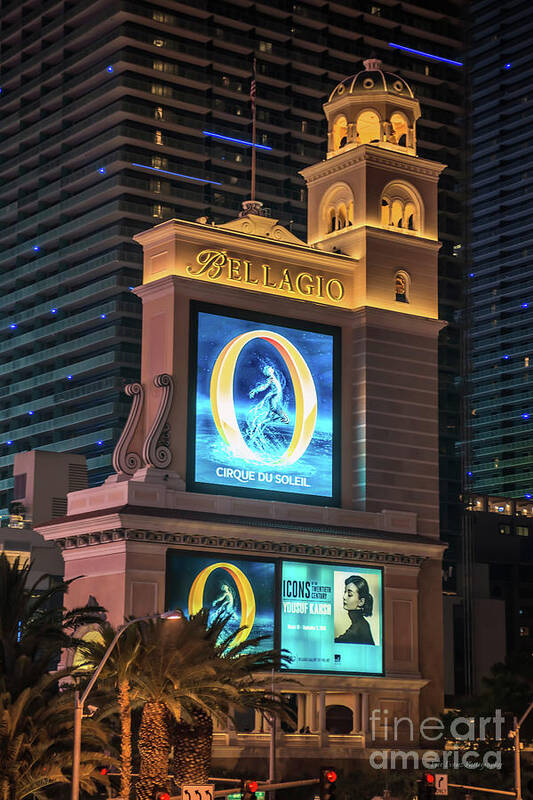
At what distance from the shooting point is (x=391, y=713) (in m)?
74.2

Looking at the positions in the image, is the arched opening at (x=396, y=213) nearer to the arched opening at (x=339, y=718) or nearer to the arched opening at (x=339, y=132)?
the arched opening at (x=339, y=132)

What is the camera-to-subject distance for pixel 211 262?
73.4 metres

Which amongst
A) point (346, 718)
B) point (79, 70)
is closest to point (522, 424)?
point (79, 70)

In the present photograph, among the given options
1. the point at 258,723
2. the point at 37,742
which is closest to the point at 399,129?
the point at 258,723

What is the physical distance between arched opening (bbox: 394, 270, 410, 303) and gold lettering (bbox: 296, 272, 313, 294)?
17.9 ft

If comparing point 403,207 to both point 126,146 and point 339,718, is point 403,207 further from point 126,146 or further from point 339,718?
point 126,146

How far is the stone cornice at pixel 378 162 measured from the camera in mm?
80312

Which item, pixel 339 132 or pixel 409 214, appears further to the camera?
pixel 339 132

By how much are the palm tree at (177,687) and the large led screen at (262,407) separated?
17678 millimetres

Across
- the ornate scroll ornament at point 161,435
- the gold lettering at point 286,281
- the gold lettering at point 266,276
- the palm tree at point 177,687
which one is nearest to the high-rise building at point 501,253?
the gold lettering at point 286,281

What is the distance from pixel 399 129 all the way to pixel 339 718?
33.0 meters

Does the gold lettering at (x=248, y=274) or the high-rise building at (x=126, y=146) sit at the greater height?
the high-rise building at (x=126, y=146)

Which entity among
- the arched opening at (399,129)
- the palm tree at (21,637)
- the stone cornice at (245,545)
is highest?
the arched opening at (399,129)

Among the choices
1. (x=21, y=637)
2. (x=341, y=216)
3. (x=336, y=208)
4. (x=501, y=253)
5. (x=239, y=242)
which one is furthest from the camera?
(x=501, y=253)
